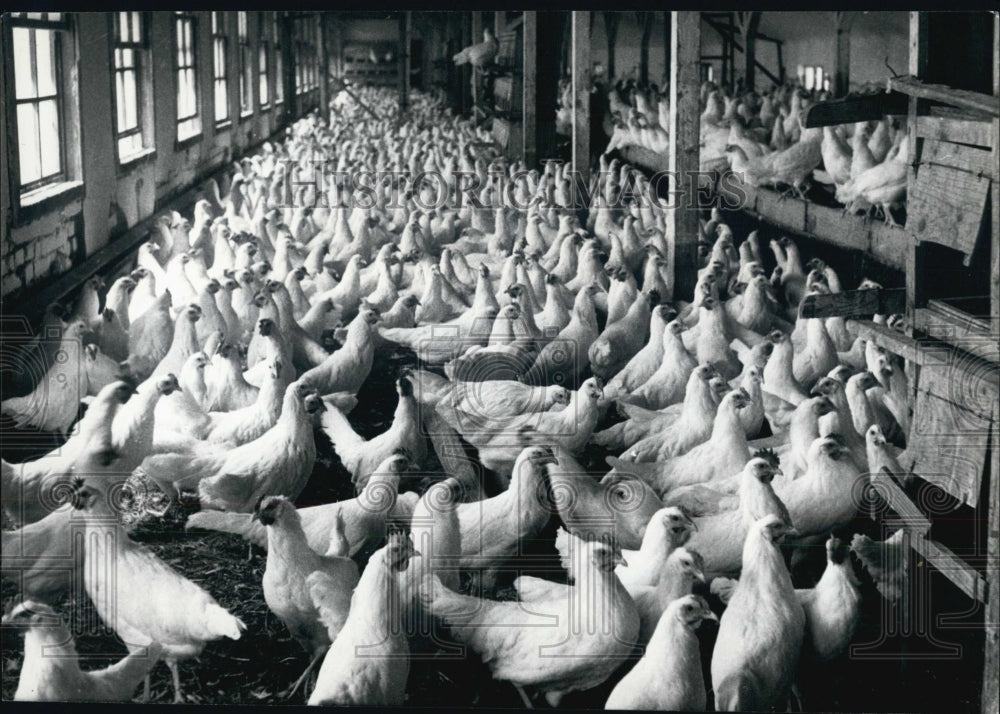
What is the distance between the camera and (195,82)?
814 cm

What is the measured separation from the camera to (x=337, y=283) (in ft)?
21.1

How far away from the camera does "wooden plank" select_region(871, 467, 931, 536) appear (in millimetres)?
3637

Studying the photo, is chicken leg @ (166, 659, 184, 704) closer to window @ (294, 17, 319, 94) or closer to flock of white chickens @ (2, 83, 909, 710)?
flock of white chickens @ (2, 83, 909, 710)

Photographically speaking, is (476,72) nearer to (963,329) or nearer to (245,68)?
(245,68)

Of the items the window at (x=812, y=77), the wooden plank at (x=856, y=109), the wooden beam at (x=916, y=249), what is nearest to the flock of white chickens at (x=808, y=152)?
the wooden plank at (x=856, y=109)

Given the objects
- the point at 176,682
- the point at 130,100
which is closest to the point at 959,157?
the point at 176,682

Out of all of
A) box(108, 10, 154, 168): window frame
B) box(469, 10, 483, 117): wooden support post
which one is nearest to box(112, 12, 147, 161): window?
box(108, 10, 154, 168): window frame

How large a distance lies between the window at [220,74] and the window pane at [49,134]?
119 inches

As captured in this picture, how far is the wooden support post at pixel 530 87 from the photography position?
9.45m

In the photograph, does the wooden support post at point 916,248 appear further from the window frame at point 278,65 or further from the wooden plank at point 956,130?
the window frame at point 278,65

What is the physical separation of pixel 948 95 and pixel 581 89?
15.9 ft

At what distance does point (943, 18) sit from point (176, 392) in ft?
10.2

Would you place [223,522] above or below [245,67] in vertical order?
below

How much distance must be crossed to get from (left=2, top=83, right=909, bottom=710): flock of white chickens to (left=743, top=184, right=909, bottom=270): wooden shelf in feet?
1.26
